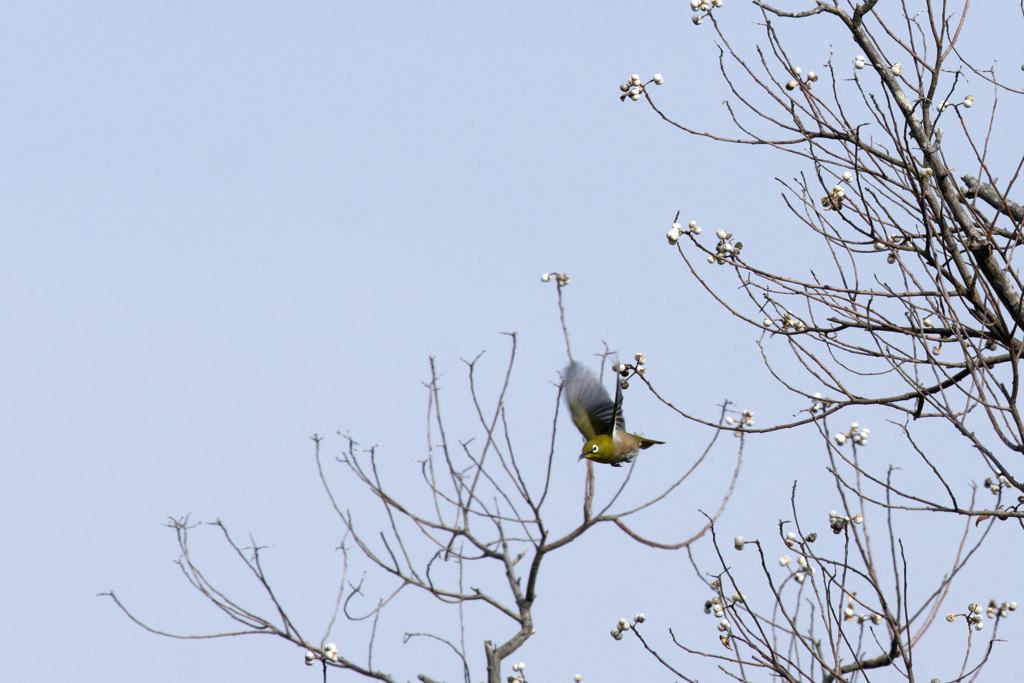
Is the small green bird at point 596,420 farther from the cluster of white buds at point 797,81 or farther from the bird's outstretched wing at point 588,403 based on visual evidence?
the cluster of white buds at point 797,81

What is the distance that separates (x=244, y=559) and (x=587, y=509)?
2154 millimetres

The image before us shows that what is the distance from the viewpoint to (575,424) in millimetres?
6613

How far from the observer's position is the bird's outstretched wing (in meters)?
6.20

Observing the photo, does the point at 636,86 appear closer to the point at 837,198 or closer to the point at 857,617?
the point at 837,198

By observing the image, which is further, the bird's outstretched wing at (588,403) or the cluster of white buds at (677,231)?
the bird's outstretched wing at (588,403)

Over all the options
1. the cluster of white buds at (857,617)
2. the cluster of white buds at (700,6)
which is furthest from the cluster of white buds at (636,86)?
the cluster of white buds at (857,617)

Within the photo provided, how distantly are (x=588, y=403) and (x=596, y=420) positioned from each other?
0.16m

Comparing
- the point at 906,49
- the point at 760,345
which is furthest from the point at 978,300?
the point at 906,49

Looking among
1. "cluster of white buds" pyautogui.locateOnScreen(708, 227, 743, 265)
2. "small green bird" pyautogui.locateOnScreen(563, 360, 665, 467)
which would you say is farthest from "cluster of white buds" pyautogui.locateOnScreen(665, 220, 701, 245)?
"small green bird" pyautogui.locateOnScreen(563, 360, 665, 467)

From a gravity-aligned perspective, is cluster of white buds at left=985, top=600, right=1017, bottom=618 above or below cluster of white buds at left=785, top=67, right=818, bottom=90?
below

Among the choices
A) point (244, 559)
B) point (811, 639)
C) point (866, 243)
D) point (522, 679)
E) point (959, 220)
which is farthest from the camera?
point (244, 559)

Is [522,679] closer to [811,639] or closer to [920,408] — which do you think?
[811,639]

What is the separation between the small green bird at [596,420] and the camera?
622 cm

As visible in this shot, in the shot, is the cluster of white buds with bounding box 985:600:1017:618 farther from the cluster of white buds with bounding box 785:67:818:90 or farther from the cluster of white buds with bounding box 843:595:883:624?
the cluster of white buds with bounding box 785:67:818:90
